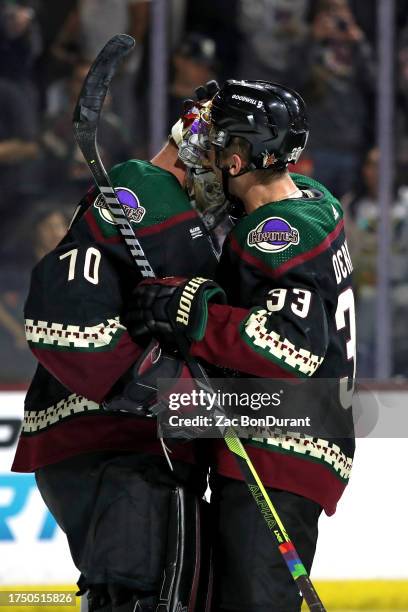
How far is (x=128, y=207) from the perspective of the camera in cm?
245

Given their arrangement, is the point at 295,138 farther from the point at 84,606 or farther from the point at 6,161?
the point at 6,161

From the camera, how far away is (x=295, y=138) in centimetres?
239

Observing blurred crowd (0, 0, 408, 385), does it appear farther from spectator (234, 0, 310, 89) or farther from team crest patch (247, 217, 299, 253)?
team crest patch (247, 217, 299, 253)

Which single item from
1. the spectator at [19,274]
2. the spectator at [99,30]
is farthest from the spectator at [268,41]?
the spectator at [19,274]

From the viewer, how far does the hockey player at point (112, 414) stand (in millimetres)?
2369

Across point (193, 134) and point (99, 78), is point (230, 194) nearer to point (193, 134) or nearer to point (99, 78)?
point (193, 134)

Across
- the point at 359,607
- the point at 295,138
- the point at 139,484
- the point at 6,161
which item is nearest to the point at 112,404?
the point at 139,484

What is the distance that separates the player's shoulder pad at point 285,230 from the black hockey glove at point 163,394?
10.5 inches

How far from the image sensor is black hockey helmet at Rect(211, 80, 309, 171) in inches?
92.6

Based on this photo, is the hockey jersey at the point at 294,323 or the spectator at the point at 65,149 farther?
the spectator at the point at 65,149

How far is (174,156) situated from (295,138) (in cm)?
31

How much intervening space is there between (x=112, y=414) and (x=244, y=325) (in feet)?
1.37

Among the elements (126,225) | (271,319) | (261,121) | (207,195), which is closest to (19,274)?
(207,195)

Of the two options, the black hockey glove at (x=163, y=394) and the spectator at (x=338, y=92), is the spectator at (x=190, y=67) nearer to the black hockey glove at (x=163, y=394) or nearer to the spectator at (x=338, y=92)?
the spectator at (x=338, y=92)
